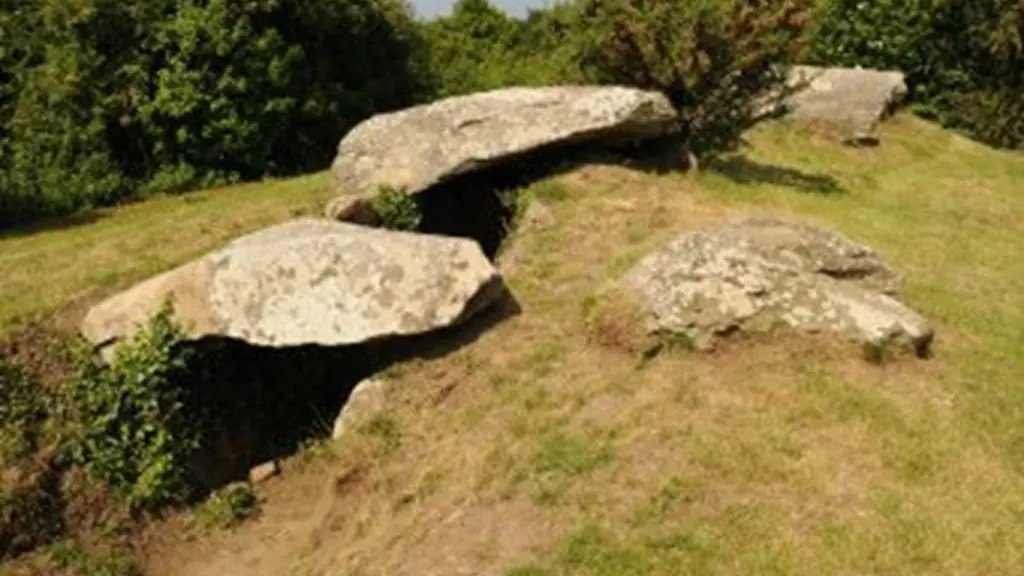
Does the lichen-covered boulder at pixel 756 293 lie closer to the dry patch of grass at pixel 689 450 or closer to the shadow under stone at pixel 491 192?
the dry patch of grass at pixel 689 450

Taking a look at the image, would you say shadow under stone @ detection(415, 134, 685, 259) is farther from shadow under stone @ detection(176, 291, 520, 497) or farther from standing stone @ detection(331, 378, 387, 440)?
standing stone @ detection(331, 378, 387, 440)

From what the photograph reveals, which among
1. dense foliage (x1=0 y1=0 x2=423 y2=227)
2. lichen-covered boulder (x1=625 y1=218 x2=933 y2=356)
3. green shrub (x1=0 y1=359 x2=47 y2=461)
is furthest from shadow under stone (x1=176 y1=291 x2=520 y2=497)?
dense foliage (x1=0 y1=0 x2=423 y2=227)

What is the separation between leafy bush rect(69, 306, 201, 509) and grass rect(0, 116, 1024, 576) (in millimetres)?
890

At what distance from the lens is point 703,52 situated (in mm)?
17156

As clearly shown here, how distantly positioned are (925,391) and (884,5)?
20396 mm

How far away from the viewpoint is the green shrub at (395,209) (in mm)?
14477

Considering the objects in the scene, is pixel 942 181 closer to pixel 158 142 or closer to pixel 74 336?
pixel 158 142

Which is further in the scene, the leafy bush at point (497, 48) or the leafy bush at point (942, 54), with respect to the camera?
the leafy bush at point (942, 54)

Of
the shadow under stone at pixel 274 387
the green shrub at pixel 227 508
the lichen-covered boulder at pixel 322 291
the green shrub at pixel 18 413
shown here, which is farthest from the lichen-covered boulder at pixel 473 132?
the green shrub at pixel 227 508

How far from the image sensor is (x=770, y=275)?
36.6 feet

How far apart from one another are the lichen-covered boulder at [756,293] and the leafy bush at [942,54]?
61.3 ft

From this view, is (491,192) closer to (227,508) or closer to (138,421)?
(138,421)

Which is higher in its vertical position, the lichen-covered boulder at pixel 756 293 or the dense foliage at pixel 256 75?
the dense foliage at pixel 256 75

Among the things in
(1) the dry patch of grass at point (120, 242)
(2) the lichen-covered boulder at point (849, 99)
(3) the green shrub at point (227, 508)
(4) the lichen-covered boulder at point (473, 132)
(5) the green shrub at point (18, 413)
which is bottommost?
(3) the green shrub at point (227, 508)
